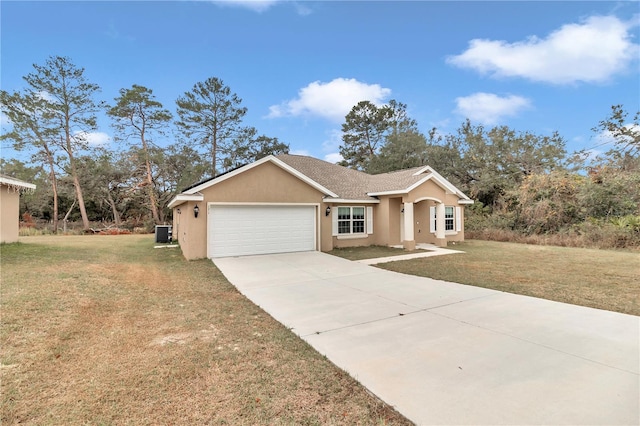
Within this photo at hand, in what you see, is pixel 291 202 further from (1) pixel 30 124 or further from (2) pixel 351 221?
(1) pixel 30 124

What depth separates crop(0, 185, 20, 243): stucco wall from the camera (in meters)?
12.9

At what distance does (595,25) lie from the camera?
11984 millimetres

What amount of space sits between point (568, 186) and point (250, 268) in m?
19.9

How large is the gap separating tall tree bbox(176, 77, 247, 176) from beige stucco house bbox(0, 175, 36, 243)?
695 inches

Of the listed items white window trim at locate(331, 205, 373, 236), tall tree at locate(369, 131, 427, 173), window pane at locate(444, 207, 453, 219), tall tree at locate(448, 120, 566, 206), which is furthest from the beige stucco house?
tall tree at locate(448, 120, 566, 206)

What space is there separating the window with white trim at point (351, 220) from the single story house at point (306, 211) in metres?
0.05

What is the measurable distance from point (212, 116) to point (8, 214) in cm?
1954

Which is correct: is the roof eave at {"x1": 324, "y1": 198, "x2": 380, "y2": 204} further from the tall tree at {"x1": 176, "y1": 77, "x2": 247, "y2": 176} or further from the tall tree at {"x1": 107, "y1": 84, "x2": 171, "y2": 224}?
the tall tree at {"x1": 107, "y1": 84, "x2": 171, "y2": 224}

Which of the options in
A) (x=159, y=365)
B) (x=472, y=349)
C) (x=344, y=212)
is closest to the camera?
(x=159, y=365)

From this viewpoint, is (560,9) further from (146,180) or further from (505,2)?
(146,180)

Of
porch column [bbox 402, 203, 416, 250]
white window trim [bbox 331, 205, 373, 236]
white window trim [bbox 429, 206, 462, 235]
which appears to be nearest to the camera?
porch column [bbox 402, 203, 416, 250]

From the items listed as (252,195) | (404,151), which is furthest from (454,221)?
(252,195)

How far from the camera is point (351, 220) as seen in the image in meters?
16.0

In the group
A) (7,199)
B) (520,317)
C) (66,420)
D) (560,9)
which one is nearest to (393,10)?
(560,9)
